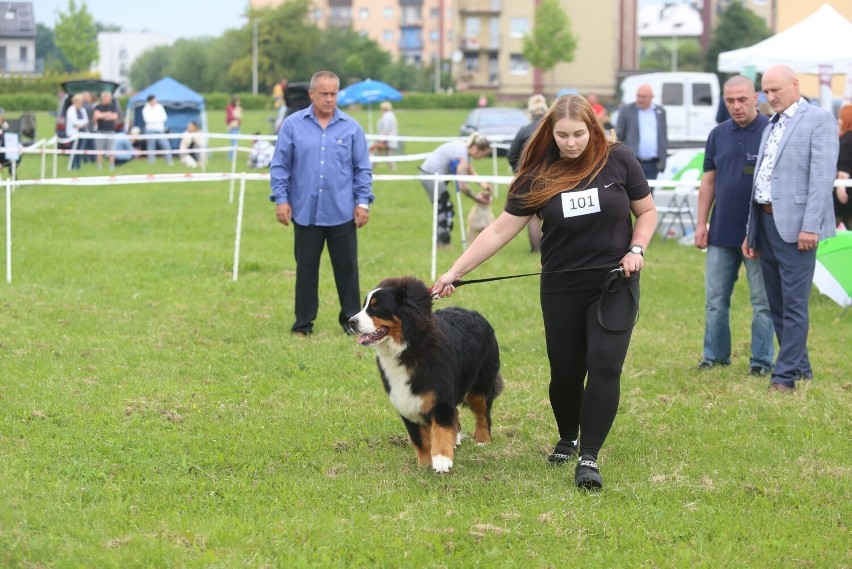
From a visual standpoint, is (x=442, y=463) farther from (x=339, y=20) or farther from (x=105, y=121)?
(x=339, y=20)

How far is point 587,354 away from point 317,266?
13.9 feet

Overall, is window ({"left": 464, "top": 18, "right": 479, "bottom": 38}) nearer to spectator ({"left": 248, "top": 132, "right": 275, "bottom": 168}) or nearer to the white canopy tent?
spectator ({"left": 248, "top": 132, "right": 275, "bottom": 168})

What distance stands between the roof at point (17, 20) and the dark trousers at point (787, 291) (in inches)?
4764

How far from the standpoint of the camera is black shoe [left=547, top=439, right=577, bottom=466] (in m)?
5.93

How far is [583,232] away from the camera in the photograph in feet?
17.5

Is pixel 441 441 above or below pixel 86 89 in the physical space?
below

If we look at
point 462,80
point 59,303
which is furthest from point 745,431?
point 462,80

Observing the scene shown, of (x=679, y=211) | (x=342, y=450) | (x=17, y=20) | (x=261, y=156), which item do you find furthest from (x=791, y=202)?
(x=17, y=20)

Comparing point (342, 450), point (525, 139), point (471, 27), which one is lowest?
point (342, 450)

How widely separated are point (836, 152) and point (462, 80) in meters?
85.9

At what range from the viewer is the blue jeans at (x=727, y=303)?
808cm

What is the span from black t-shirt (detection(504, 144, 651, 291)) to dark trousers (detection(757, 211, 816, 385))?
2.49 m

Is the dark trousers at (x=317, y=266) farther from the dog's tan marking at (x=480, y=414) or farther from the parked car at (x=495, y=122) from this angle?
the parked car at (x=495, y=122)

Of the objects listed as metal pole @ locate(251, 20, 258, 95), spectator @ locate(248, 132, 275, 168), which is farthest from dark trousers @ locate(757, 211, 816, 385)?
metal pole @ locate(251, 20, 258, 95)
